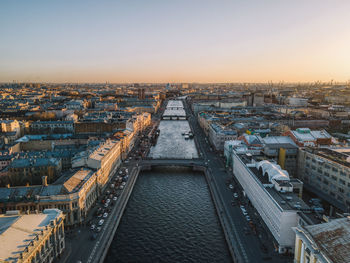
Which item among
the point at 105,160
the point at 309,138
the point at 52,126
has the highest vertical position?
the point at 309,138

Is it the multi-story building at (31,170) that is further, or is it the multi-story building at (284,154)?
the multi-story building at (284,154)

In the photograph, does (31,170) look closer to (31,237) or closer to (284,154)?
(31,237)

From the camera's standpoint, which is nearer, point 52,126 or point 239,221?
point 239,221

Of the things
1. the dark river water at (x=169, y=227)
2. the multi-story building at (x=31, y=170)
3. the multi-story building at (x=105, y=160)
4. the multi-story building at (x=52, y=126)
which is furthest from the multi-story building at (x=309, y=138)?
the multi-story building at (x=52, y=126)

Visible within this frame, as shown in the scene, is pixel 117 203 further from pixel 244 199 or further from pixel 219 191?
pixel 244 199

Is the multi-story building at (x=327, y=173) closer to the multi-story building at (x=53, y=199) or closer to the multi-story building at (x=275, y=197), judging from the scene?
the multi-story building at (x=275, y=197)

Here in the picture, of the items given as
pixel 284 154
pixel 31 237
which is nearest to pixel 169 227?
pixel 31 237

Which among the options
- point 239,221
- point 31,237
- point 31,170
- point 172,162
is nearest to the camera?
point 31,237
